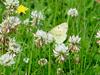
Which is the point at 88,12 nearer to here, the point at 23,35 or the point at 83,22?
the point at 83,22

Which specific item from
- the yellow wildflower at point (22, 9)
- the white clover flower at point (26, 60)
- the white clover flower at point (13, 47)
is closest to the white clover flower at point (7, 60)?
the white clover flower at point (13, 47)

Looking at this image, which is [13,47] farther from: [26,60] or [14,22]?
[26,60]

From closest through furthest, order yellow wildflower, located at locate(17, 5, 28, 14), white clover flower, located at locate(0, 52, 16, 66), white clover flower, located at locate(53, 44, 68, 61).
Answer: white clover flower, located at locate(0, 52, 16, 66), white clover flower, located at locate(53, 44, 68, 61), yellow wildflower, located at locate(17, 5, 28, 14)

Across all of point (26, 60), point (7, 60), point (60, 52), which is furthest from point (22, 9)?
point (7, 60)

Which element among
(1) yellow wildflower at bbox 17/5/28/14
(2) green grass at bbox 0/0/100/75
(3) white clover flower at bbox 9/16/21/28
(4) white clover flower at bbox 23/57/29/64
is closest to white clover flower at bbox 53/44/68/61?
(2) green grass at bbox 0/0/100/75

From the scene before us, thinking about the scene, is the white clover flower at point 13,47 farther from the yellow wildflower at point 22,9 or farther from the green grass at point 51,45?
the yellow wildflower at point 22,9

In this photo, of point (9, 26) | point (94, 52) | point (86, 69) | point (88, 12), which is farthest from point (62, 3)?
point (9, 26)

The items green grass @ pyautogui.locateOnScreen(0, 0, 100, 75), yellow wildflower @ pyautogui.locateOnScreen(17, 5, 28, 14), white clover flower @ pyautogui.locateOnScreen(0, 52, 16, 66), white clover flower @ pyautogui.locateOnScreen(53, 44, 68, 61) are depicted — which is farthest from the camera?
yellow wildflower @ pyautogui.locateOnScreen(17, 5, 28, 14)

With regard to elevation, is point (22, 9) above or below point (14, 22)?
above

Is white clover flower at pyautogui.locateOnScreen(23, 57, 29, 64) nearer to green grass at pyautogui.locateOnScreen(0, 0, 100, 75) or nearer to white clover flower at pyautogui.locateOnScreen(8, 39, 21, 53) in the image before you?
green grass at pyautogui.locateOnScreen(0, 0, 100, 75)
